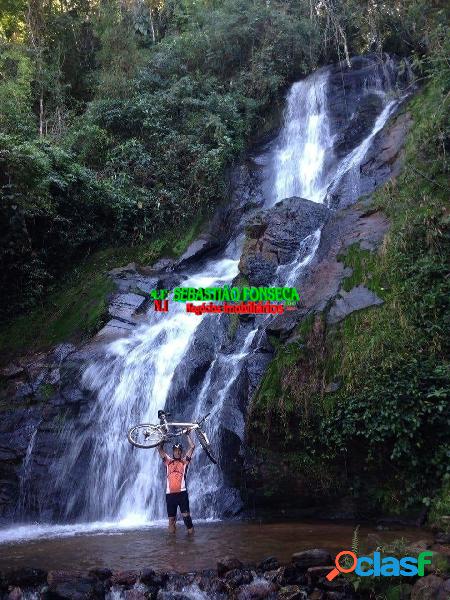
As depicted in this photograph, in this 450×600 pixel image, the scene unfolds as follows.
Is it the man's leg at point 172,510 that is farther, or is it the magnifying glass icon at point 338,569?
the man's leg at point 172,510

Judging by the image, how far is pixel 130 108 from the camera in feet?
63.9


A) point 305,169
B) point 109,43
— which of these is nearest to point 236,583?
point 305,169

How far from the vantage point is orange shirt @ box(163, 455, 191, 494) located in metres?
8.36

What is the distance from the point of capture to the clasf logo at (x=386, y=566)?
5.37 metres

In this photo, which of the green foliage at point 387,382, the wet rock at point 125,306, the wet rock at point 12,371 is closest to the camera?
the green foliage at point 387,382

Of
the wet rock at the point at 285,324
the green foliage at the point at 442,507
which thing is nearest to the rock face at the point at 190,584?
the green foliage at the point at 442,507

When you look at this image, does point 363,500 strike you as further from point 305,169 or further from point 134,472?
point 305,169

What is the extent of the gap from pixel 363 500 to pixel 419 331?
2.77m

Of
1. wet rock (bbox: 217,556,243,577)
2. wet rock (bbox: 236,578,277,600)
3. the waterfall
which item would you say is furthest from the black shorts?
the waterfall

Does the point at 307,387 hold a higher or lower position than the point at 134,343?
lower

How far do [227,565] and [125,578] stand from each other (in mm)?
1102

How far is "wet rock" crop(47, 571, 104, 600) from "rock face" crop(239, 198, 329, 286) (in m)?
8.08

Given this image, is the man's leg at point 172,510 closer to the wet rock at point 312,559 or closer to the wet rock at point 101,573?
the wet rock at point 101,573

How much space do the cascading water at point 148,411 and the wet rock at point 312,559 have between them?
3411 millimetres
